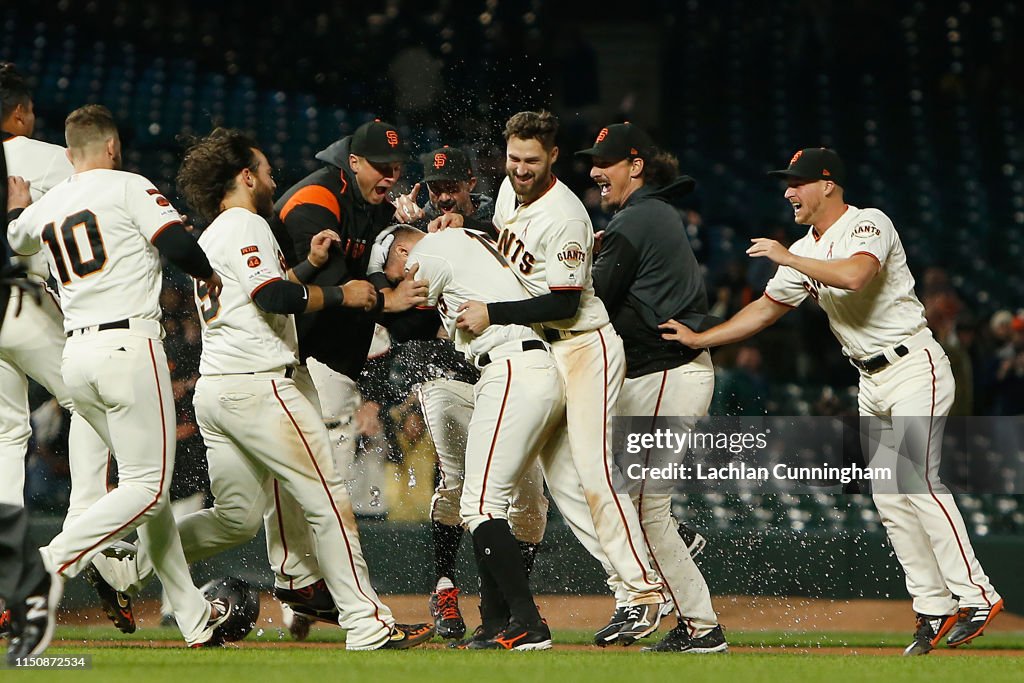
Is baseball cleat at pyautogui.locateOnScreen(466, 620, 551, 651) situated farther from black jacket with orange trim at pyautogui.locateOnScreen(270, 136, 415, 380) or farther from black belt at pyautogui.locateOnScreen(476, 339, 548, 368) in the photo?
black jacket with orange trim at pyautogui.locateOnScreen(270, 136, 415, 380)

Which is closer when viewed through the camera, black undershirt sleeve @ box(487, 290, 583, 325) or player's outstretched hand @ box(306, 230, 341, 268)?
black undershirt sleeve @ box(487, 290, 583, 325)

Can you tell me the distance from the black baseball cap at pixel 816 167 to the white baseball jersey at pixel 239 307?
2.17 m

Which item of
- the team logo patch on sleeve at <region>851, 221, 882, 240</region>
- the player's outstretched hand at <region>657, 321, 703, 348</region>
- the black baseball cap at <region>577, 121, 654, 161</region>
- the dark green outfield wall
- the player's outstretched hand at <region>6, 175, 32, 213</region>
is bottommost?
the dark green outfield wall

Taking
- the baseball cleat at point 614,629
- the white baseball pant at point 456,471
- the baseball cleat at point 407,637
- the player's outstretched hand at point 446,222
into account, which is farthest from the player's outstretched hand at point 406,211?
the baseball cleat at point 614,629

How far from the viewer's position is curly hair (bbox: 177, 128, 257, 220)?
461 cm

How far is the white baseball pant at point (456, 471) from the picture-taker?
17.3ft

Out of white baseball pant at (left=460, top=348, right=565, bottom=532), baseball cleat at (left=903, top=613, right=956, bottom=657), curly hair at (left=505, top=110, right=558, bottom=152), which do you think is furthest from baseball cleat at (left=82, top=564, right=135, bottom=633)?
baseball cleat at (left=903, top=613, right=956, bottom=657)

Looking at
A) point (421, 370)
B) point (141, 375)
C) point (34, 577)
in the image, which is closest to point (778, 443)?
point (421, 370)

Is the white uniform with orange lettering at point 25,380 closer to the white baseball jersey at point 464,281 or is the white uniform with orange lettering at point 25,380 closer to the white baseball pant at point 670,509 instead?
the white baseball jersey at point 464,281

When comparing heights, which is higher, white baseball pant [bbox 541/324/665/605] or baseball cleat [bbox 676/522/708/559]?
white baseball pant [bbox 541/324/665/605]

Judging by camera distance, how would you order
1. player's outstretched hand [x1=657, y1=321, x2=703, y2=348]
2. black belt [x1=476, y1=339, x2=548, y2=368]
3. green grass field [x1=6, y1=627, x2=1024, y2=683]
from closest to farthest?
green grass field [x1=6, y1=627, x2=1024, y2=683]
black belt [x1=476, y1=339, x2=548, y2=368]
player's outstretched hand [x1=657, y1=321, x2=703, y2=348]

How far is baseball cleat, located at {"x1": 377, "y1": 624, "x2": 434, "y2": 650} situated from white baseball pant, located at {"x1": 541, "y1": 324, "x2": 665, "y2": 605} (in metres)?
0.69

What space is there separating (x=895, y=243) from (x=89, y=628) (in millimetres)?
3941

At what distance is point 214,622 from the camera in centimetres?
467
